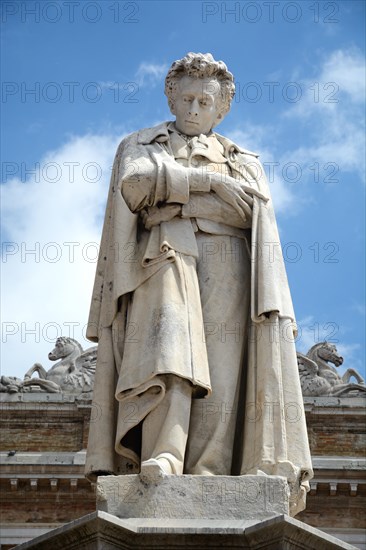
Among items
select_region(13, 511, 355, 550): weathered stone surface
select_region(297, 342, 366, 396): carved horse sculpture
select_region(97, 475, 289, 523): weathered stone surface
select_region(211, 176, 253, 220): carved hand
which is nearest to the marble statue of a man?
select_region(211, 176, 253, 220): carved hand

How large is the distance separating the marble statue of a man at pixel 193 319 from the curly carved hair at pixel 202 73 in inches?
0.5

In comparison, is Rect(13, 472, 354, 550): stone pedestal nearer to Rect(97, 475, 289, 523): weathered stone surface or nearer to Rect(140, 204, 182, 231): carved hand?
Rect(97, 475, 289, 523): weathered stone surface

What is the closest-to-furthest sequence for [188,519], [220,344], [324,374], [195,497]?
[188,519] < [195,497] < [220,344] < [324,374]

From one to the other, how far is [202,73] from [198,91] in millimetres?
119

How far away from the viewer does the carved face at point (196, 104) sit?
10.2m

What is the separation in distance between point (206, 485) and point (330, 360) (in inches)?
864

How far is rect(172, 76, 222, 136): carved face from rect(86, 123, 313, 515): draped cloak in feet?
1.08

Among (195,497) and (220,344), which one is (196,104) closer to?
(220,344)

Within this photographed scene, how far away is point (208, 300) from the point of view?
947 cm

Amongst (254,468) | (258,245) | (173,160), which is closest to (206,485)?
(254,468)

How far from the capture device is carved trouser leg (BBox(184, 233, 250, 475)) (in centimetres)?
907

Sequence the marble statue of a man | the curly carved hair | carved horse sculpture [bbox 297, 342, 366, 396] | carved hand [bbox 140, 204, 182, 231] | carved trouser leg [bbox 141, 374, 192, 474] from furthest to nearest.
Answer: carved horse sculpture [bbox 297, 342, 366, 396], the curly carved hair, carved hand [bbox 140, 204, 182, 231], the marble statue of a man, carved trouser leg [bbox 141, 374, 192, 474]

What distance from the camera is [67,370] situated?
3022 centimetres

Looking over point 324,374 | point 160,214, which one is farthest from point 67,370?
point 160,214
